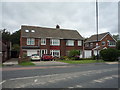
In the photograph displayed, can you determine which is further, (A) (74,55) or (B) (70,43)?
(B) (70,43)

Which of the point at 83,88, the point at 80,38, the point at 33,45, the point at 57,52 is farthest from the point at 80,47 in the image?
the point at 83,88

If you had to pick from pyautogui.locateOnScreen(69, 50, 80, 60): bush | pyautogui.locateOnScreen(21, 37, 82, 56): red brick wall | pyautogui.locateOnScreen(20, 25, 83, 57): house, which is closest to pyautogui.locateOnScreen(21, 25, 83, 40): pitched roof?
pyautogui.locateOnScreen(20, 25, 83, 57): house

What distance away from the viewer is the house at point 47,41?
86.6ft

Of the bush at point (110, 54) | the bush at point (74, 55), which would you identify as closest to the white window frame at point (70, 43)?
the bush at point (74, 55)

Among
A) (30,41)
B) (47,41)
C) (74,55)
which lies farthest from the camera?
(47,41)

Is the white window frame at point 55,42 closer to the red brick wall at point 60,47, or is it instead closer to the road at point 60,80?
the red brick wall at point 60,47

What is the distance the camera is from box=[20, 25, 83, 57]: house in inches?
1039

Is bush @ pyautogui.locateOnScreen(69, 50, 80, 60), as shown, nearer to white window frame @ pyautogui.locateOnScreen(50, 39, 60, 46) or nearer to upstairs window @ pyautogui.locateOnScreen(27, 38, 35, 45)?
white window frame @ pyautogui.locateOnScreen(50, 39, 60, 46)

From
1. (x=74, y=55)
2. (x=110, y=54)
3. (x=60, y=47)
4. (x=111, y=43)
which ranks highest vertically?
(x=111, y=43)

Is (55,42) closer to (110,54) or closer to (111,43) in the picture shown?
(110,54)

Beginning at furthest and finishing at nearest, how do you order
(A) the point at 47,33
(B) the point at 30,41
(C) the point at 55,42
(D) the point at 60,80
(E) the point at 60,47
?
(A) the point at 47,33, (E) the point at 60,47, (C) the point at 55,42, (B) the point at 30,41, (D) the point at 60,80

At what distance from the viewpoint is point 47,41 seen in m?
28.5

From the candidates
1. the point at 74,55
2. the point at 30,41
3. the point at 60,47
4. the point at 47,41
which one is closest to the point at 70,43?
the point at 60,47

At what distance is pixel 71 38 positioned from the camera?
101 ft
